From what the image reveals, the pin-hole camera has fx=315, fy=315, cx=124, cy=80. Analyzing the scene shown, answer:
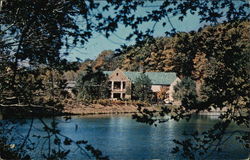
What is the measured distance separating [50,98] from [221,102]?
6.94 feet

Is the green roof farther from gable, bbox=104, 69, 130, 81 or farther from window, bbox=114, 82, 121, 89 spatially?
window, bbox=114, 82, 121, 89

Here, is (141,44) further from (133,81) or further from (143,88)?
(133,81)

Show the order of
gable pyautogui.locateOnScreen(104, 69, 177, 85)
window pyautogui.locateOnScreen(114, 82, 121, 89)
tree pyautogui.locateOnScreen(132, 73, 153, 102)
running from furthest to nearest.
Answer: window pyautogui.locateOnScreen(114, 82, 121, 89)
gable pyautogui.locateOnScreen(104, 69, 177, 85)
tree pyautogui.locateOnScreen(132, 73, 153, 102)

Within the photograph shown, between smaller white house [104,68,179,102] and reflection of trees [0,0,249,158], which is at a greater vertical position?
smaller white house [104,68,179,102]

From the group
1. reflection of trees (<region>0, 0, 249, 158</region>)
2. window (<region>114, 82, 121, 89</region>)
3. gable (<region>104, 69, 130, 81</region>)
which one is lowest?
reflection of trees (<region>0, 0, 249, 158</region>)

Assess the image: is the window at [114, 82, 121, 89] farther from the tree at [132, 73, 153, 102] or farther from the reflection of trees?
the reflection of trees

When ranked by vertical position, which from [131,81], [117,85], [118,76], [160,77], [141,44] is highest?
[160,77]

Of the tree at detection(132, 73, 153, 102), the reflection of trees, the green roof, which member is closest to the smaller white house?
the green roof

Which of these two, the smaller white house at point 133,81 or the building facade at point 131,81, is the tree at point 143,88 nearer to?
the building facade at point 131,81

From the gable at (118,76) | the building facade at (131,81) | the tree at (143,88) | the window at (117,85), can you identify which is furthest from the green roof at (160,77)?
the tree at (143,88)

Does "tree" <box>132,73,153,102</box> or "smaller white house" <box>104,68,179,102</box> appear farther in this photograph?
"smaller white house" <box>104,68,179,102</box>

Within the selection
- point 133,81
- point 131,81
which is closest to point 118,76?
point 131,81

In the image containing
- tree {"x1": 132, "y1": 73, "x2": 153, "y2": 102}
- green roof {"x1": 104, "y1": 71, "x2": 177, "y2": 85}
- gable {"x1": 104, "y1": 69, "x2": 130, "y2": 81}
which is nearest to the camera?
tree {"x1": 132, "y1": 73, "x2": 153, "y2": 102}

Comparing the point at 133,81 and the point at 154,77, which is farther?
the point at 154,77
